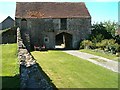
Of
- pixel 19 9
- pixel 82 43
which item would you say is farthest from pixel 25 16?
pixel 82 43

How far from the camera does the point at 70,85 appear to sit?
53.1 feet

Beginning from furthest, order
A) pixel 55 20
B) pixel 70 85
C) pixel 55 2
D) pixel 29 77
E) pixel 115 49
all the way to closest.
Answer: pixel 55 2
pixel 55 20
pixel 115 49
pixel 70 85
pixel 29 77

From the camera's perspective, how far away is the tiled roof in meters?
49.2

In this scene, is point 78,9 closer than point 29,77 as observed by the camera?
No

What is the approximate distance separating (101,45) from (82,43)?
6.41m

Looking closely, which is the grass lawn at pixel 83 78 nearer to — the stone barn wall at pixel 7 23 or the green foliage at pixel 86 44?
the green foliage at pixel 86 44

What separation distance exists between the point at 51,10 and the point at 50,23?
266 centimetres

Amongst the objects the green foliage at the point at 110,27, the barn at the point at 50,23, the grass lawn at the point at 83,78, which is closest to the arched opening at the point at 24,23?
the barn at the point at 50,23

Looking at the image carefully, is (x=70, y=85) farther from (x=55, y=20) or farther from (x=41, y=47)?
(x=55, y=20)

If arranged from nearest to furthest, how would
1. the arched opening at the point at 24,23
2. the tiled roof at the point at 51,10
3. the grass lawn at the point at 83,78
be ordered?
the grass lawn at the point at 83,78 → the arched opening at the point at 24,23 → the tiled roof at the point at 51,10

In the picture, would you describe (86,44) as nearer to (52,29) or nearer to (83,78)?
(52,29)

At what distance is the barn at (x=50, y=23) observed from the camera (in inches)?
1917

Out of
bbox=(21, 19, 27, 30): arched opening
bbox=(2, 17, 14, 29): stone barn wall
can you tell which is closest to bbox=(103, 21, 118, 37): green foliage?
bbox=(21, 19, 27, 30): arched opening

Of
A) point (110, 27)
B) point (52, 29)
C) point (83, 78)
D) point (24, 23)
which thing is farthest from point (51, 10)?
point (83, 78)
